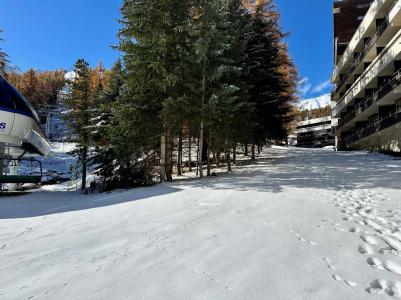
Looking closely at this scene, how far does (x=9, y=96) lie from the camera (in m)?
17.5

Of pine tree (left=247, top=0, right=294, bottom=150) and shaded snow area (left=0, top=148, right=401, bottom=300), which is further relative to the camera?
pine tree (left=247, top=0, right=294, bottom=150)

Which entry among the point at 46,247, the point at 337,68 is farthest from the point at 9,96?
the point at 337,68

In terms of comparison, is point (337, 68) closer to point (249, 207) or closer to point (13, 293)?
point (249, 207)

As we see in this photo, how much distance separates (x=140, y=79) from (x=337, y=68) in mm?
42350

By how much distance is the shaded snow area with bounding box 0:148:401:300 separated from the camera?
3896 millimetres

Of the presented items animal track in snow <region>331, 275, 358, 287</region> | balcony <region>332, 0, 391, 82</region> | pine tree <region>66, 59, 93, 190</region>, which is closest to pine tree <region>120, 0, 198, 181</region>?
pine tree <region>66, 59, 93, 190</region>

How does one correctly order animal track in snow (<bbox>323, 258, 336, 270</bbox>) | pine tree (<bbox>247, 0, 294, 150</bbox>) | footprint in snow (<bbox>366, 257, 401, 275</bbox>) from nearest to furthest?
footprint in snow (<bbox>366, 257, 401, 275</bbox>)
animal track in snow (<bbox>323, 258, 336, 270</bbox>)
pine tree (<bbox>247, 0, 294, 150</bbox>)

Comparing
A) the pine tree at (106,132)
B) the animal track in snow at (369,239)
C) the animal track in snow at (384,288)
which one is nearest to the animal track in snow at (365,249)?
the animal track in snow at (369,239)

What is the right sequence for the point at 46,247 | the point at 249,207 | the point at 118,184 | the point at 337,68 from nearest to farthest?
1. the point at 46,247
2. the point at 249,207
3. the point at 118,184
4. the point at 337,68

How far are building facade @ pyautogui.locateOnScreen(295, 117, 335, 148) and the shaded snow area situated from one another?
9884 centimetres

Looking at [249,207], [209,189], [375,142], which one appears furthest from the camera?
[375,142]

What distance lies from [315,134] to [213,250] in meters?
107

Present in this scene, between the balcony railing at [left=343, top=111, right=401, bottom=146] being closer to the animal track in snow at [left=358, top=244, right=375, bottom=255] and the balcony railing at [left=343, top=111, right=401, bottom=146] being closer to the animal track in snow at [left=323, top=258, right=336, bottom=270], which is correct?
the animal track in snow at [left=358, top=244, right=375, bottom=255]

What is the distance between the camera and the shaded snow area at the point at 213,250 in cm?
390
